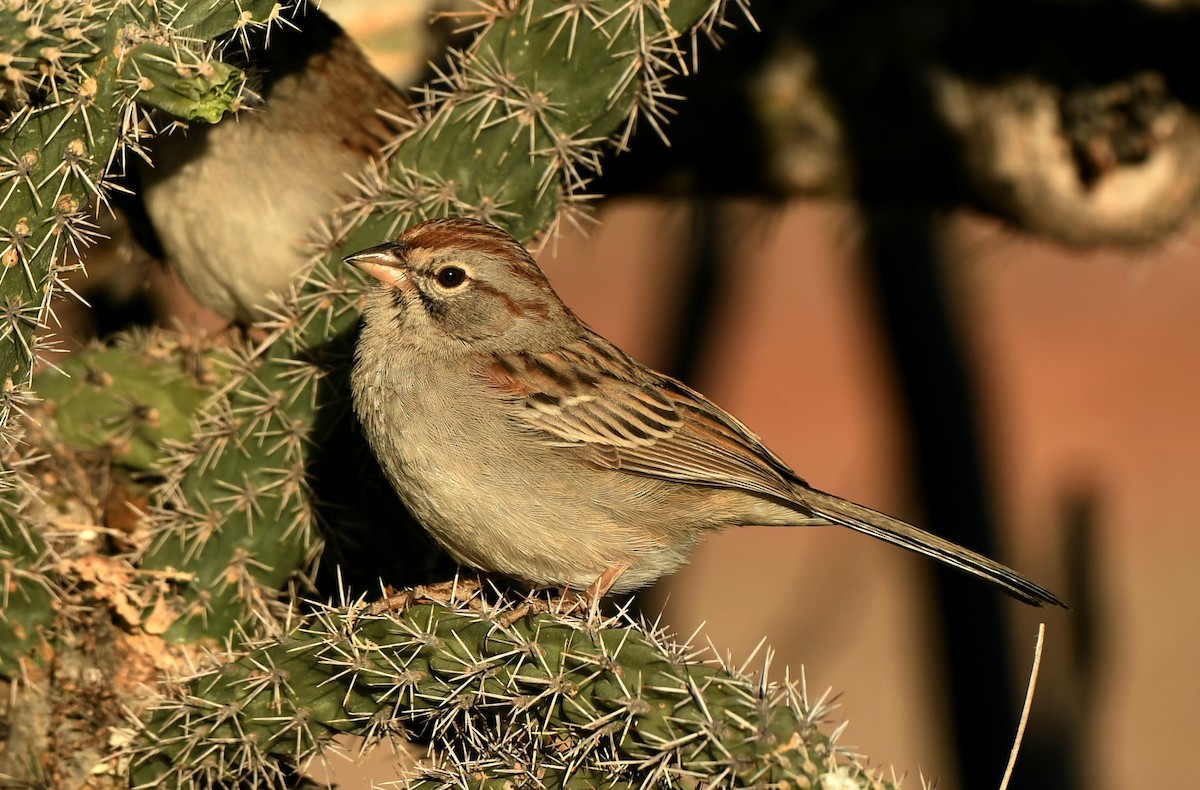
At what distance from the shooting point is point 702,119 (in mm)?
5250

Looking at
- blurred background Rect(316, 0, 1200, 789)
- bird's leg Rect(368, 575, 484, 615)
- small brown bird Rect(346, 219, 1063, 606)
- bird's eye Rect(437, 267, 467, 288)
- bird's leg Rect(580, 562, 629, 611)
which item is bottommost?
bird's leg Rect(368, 575, 484, 615)

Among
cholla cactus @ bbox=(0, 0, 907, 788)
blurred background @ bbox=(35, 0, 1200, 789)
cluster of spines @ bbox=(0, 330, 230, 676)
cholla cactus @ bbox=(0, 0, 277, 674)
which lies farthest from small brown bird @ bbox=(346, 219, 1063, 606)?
cluster of spines @ bbox=(0, 330, 230, 676)

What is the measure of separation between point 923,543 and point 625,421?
2.67ft

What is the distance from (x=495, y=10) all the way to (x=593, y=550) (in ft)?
4.65

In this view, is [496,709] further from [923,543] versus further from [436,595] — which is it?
[923,543]

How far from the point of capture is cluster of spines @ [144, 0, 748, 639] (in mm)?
3547

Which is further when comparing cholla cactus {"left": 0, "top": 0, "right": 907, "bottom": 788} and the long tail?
the long tail

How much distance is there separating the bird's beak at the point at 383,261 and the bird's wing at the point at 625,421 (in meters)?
0.34

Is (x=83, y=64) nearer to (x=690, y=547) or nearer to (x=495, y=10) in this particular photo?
(x=495, y=10)

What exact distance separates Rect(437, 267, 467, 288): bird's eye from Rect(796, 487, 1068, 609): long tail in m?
1.04

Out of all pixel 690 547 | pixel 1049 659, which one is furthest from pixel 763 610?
pixel 690 547

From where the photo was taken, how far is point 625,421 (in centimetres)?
369

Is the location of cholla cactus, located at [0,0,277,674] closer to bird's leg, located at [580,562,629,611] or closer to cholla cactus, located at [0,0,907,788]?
cholla cactus, located at [0,0,907,788]

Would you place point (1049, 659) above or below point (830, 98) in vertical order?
below
